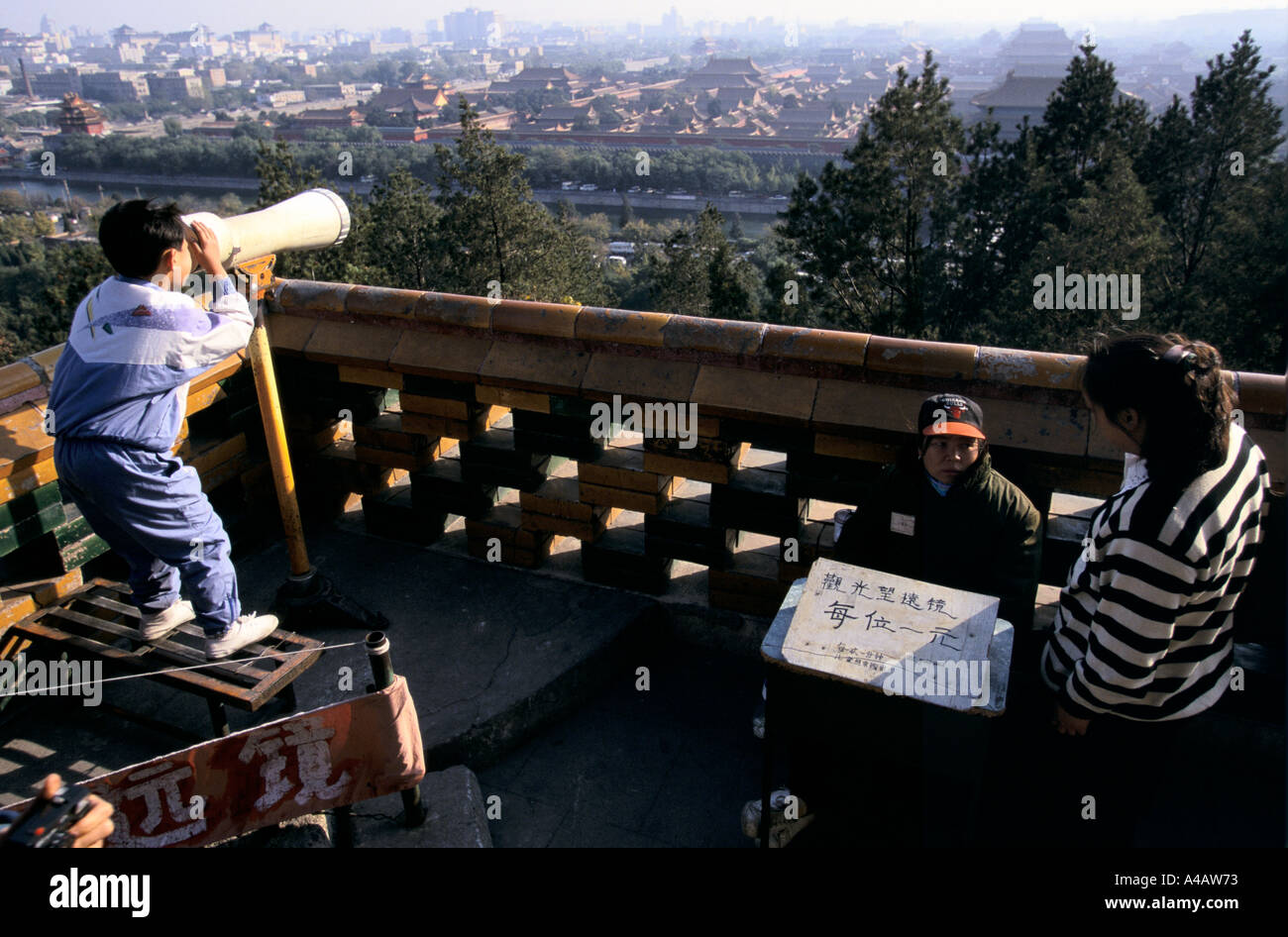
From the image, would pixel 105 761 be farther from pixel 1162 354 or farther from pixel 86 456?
pixel 1162 354

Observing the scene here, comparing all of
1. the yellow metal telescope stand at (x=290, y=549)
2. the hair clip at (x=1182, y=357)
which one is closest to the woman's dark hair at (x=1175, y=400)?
the hair clip at (x=1182, y=357)

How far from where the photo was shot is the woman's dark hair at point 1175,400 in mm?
2578

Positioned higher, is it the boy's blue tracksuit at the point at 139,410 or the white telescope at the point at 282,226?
the white telescope at the point at 282,226

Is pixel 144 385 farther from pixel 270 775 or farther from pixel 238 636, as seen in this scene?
pixel 270 775

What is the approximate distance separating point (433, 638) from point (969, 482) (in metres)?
2.58

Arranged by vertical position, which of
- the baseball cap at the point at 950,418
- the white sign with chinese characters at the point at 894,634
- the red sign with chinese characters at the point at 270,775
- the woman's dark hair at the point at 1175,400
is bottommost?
the red sign with chinese characters at the point at 270,775

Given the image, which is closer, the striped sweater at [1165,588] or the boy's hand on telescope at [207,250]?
the striped sweater at [1165,588]

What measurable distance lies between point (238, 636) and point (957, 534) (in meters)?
2.76

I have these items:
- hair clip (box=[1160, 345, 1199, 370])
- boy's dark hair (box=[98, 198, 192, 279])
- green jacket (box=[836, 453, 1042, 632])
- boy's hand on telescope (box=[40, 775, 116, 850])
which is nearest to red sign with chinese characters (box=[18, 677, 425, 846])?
boy's hand on telescope (box=[40, 775, 116, 850])

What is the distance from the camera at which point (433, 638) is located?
4.35 m

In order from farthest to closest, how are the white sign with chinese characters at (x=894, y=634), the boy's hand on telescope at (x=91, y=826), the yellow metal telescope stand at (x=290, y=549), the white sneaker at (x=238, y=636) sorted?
1. the yellow metal telescope stand at (x=290, y=549)
2. the white sneaker at (x=238, y=636)
3. the white sign with chinese characters at (x=894, y=634)
4. the boy's hand on telescope at (x=91, y=826)

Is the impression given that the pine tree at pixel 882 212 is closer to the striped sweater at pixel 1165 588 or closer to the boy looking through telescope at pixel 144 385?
the striped sweater at pixel 1165 588

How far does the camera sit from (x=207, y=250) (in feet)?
11.1
